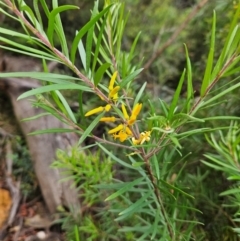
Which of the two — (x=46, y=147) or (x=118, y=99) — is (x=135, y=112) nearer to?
(x=118, y=99)

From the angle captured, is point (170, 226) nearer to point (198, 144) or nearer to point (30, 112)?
point (198, 144)

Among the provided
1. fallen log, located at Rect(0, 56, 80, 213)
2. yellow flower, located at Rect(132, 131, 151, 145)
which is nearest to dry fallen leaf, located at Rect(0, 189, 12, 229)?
fallen log, located at Rect(0, 56, 80, 213)

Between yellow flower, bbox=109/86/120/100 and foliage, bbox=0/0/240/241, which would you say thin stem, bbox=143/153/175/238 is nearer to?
foliage, bbox=0/0/240/241

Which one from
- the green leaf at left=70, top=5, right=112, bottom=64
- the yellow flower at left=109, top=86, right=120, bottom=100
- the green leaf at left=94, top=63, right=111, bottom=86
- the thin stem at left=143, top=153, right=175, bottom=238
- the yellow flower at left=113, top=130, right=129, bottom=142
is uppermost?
the green leaf at left=70, top=5, right=112, bottom=64

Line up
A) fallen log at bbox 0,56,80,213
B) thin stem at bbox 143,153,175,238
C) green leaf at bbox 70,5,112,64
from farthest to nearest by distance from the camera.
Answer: fallen log at bbox 0,56,80,213
thin stem at bbox 143,153,175,238
green leaf at bbox 70,5,112,64

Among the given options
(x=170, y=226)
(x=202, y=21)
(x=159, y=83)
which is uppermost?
(x=202, y=21)

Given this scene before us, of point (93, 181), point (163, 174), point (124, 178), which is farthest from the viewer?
point (124, 178)

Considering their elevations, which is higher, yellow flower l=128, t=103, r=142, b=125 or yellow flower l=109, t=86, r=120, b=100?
yellow flower l=109, t=86, r=120, b=100

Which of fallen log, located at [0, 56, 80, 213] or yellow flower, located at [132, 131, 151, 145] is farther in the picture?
fallen log, located at [0, 56, 80, 213]

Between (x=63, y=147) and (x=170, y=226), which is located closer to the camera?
(x=170, y=226)

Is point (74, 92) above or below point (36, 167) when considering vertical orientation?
above

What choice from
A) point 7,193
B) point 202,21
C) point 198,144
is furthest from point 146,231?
point 202,21
